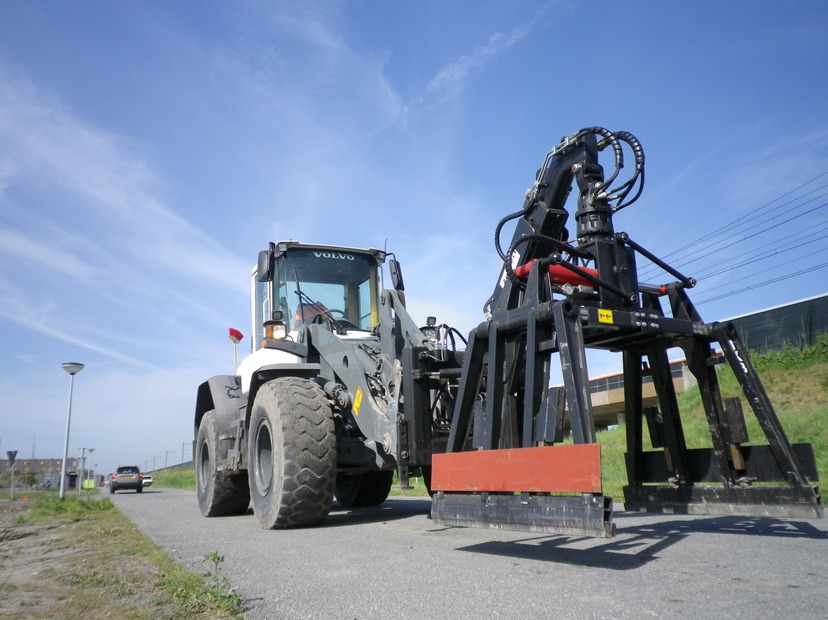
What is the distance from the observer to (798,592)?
3.32 meters

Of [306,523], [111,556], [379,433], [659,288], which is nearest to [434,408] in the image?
[379,433]

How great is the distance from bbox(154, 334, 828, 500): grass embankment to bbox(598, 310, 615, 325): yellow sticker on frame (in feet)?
22.2

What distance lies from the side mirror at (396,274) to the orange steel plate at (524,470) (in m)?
3.46

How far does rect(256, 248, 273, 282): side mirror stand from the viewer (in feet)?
26.6

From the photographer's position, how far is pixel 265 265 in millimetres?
8094

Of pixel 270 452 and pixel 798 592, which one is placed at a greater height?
pixel 270 452

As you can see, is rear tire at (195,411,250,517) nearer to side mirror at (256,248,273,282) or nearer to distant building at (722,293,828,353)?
side mirror at (256,248,273,282)

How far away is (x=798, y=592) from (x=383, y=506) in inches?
294

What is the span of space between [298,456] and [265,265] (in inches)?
105

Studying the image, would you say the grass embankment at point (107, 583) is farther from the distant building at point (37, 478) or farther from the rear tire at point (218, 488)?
the distant building at point (37, 478)

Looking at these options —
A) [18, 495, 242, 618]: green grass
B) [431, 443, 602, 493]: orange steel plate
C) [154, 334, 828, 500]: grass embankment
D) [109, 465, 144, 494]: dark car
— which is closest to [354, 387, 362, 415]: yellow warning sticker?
[431, 443, 602, 493]: orange steel plate

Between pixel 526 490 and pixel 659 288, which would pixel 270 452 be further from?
pixel 659 288

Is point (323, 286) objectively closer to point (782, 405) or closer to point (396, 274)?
point (396, 274)

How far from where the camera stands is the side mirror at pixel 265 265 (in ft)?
26.6
